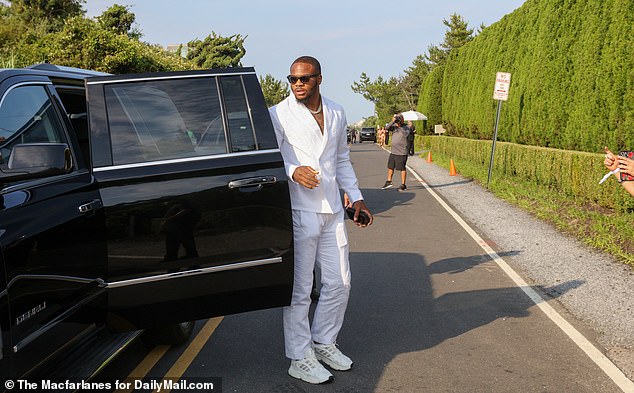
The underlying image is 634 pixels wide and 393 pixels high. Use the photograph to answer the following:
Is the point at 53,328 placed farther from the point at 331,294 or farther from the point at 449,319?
the point at 449,319

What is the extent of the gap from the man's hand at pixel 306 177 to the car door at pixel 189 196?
0.13 metres

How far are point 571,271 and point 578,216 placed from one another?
450 centimetres

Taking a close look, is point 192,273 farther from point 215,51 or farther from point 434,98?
point 215,51

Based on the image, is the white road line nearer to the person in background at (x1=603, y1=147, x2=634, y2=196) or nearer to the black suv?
the person in background at (x1=603, y1=147, x2=634, y2=196)

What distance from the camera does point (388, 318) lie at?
634 cm

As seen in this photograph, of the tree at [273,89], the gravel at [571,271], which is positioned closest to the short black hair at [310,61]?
the gravel at [571,271]

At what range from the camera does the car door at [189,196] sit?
13.0ft

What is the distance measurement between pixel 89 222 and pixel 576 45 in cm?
1401

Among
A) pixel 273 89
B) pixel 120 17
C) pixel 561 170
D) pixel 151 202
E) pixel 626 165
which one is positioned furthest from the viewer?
pixel 273 89

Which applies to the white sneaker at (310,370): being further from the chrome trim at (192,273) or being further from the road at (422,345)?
the chrome trim at (192,273)

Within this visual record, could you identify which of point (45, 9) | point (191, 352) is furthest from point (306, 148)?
point (45, 9)

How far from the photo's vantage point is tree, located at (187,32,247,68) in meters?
81.8

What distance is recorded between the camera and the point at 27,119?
152 inches

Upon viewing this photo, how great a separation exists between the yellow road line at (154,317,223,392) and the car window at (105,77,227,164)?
1576mm
